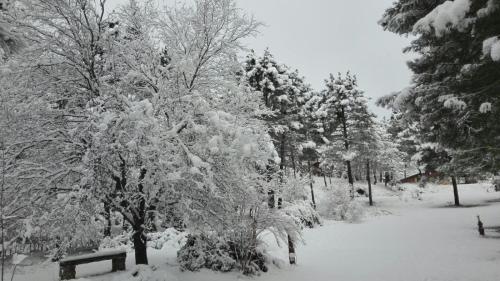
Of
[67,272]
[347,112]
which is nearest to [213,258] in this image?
[67,272]

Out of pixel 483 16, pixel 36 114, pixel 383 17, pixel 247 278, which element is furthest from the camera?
pixel 383 17

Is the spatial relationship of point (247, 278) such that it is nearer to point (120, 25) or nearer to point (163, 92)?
point (163, 92)

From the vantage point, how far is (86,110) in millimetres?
7180

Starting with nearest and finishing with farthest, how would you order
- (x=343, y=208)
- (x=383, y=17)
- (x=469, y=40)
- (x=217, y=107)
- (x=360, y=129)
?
(x=469, y=40) < (x=217, y=107) < (x=383, y=17) < (x=343, y=208) < (x=360, y=129)

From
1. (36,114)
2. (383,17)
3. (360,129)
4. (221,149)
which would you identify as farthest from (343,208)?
(36,114)

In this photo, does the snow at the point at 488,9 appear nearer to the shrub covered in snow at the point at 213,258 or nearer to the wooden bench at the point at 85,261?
the shrub covered in snow at the point at 213,258

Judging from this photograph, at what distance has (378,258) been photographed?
12.5 m

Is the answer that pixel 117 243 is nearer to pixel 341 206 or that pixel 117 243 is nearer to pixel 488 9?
pixel 488 9

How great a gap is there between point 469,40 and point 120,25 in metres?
8.58

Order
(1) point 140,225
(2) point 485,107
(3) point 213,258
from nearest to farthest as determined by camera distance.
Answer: (2) point 485,107, (1) point 140,225, (3) point 213,258

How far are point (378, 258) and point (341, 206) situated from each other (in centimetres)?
1228

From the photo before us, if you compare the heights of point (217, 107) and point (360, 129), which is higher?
point (360, 129)

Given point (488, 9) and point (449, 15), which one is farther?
point (488, 9)

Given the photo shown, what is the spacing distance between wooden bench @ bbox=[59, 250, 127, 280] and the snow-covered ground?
34cm
